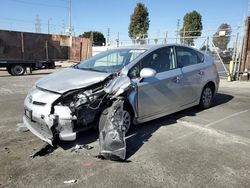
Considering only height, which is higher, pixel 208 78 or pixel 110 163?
pixel 208 78

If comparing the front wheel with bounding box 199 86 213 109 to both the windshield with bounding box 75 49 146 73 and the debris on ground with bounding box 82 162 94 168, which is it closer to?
the windshield with bounding box 75 49 146 73

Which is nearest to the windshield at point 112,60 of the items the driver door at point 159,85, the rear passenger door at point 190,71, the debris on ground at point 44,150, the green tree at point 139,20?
the driver door at point 159,85

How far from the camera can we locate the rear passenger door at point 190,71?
584 cm

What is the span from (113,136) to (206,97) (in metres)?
3.52

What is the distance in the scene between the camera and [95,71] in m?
4.97

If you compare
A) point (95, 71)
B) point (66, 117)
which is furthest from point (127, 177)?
point (95, 71)

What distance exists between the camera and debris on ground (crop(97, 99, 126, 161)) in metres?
3.88

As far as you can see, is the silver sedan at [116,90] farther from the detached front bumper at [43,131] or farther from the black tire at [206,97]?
the black tire at [206,97]

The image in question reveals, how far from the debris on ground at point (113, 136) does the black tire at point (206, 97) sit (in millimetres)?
2961

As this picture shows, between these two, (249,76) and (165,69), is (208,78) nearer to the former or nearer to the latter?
(165,69)

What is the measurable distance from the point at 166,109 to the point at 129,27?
38537 mm

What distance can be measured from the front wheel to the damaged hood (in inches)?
118

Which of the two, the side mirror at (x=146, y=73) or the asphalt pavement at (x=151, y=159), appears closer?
the asphalt pavement at (x=151, y=159)

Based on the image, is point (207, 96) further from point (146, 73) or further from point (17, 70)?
point (17, 70)
